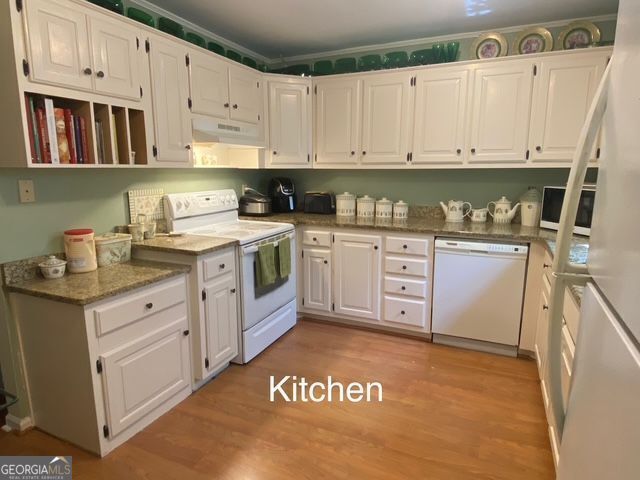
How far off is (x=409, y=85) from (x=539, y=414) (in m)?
2.51

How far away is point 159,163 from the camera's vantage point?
7.95ft

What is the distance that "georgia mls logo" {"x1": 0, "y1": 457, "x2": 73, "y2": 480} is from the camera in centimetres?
177

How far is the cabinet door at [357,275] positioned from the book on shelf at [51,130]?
2.04 m

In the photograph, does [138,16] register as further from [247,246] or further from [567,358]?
[567,358]

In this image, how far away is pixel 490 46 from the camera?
3.05 m

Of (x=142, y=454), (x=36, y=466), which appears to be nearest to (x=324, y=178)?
(x=142, y=454)

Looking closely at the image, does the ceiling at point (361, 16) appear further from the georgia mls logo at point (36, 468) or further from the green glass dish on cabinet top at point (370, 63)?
the georgia mls logo at point (36, 468)

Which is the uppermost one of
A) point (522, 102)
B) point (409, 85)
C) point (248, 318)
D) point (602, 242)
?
point (409, 85)

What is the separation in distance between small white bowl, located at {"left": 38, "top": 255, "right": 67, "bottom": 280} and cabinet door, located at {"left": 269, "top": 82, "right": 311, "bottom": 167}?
190cm

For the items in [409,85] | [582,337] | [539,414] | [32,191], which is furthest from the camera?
[409,85]

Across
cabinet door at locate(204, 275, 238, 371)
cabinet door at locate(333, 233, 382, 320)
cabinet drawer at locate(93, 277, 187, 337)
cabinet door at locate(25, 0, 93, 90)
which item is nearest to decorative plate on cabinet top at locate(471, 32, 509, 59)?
cabinet door at locate(333, 233, 382, 320)

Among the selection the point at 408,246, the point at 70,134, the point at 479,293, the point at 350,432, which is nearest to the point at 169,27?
the point at 70,134

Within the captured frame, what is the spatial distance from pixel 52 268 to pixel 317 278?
6.48 ft

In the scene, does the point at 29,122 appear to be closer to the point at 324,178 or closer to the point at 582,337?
the point at 582,337
